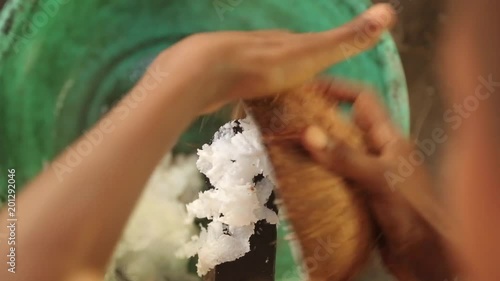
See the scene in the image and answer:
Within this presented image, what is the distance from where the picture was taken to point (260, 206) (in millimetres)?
779

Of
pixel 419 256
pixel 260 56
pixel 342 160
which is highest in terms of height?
pixel 260 56

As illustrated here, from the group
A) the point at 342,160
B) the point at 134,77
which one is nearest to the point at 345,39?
the point at 342,160

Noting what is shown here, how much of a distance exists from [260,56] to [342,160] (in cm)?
17

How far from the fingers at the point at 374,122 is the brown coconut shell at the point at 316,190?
0.04 feet

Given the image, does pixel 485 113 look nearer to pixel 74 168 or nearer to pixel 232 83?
pixel 232 83

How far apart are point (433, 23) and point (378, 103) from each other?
0.40 ft

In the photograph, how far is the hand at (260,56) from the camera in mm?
746

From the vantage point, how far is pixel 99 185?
27.2 inches

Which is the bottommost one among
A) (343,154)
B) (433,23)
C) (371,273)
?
(371,273)

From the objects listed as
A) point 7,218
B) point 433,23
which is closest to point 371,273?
point 433,23

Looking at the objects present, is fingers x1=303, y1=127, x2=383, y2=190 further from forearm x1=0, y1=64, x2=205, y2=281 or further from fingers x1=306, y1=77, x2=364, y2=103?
forearm x1=0, y1=64, x2=205, y2=281

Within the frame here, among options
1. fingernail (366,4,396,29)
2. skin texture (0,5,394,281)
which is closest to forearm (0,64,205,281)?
skin texture (0,5,394,281)

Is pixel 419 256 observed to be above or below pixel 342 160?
below

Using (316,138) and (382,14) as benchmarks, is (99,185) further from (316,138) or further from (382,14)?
(382,14)
